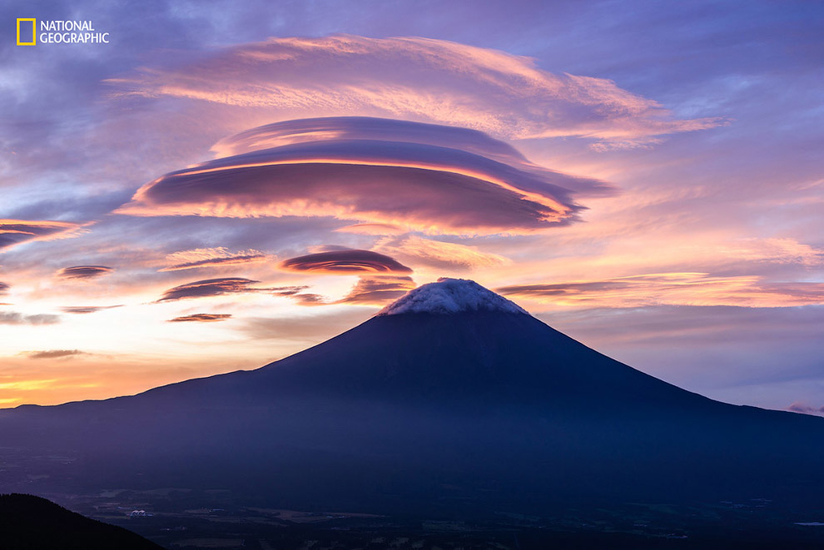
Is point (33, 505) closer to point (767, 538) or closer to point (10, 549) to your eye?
point (10, 549)

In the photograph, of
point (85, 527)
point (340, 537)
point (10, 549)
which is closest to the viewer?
point (10, 549)

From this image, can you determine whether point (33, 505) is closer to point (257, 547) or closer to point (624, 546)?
point (257, 547)

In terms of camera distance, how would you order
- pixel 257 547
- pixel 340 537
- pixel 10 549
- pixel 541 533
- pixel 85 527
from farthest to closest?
pixel 541 533 < pixel 340 537 < pixel 257 547 < pixel 85 527 < pixel 10 549

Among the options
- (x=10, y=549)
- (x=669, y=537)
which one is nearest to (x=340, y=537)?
(x=669, y=537)

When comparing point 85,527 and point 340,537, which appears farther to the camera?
point 340,537

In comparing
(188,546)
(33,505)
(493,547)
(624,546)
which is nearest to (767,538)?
(624,546)

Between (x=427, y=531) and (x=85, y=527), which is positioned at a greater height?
(x=85, y=527)
